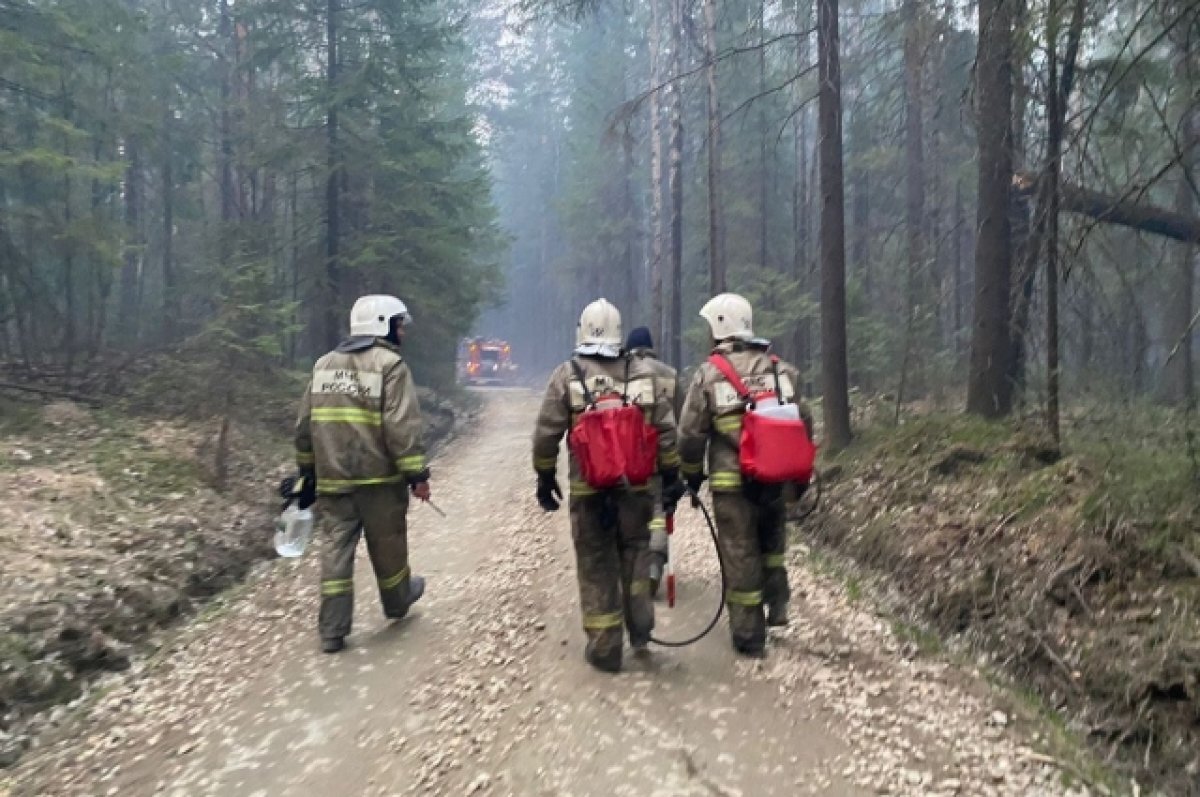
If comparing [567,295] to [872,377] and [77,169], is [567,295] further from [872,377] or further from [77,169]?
[77,169]

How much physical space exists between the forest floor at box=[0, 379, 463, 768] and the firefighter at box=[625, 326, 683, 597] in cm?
407

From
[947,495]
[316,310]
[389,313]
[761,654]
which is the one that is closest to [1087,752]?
[761,654]

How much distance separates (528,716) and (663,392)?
2.32 meters

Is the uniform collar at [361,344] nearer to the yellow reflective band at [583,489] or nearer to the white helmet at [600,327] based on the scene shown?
the white helmet at [600,327]

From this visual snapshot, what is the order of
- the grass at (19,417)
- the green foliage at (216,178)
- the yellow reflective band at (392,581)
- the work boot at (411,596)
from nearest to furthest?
the yellow reflective band at (392,581)
the work boot at (411,596)
the grass at (19,417)
the green foliage at (216,178)

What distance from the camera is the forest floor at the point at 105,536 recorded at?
19.9ft

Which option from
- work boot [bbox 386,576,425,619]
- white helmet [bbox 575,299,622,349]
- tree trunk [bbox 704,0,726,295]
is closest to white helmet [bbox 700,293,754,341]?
white helmet [bbox 575,299,622,349]

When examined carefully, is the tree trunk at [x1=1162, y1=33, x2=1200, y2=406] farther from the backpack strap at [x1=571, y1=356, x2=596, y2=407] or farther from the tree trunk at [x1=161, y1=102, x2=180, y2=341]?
the tree trunk at [x1=161, y1=102, x2=180, y2=341]

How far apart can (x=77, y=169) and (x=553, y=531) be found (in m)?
8.51

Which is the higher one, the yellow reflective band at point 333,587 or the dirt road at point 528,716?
the yellow reflective band at point 333,587

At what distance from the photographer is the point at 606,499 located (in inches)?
219

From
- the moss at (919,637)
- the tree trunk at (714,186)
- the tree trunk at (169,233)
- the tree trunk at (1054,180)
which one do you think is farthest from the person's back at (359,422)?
the tree trunk at (169,233)

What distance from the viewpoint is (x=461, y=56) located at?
43406 mm

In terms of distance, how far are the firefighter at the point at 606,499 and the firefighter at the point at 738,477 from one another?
0.24 m
